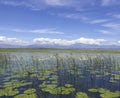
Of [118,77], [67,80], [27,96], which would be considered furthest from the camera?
[118,77]

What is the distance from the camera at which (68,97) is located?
10.8 m

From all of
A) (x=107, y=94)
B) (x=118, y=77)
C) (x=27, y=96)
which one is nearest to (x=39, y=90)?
(x=27, y=96)

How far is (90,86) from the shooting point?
13.2 m

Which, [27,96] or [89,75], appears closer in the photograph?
[27,96]

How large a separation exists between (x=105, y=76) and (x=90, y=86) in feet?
Answer: 12.0

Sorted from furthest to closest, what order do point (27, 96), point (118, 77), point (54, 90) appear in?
1. point (118, 77)
2. point (54, 90)
3. point (27, 96)

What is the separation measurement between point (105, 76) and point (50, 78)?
496cm

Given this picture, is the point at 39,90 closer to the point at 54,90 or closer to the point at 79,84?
the point at 54,90

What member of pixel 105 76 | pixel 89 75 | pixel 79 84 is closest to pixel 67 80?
pixel 79 84

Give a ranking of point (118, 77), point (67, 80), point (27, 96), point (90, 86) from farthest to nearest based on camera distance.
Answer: point (118, 77) → point (67, 80) → point (90, 86) → point (27, 96)

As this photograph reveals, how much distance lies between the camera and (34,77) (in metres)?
15.7

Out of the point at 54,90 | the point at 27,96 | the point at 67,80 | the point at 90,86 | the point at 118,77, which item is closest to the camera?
the point at 27,96

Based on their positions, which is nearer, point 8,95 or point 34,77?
point 8,95

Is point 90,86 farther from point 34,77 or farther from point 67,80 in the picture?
point 34,77
